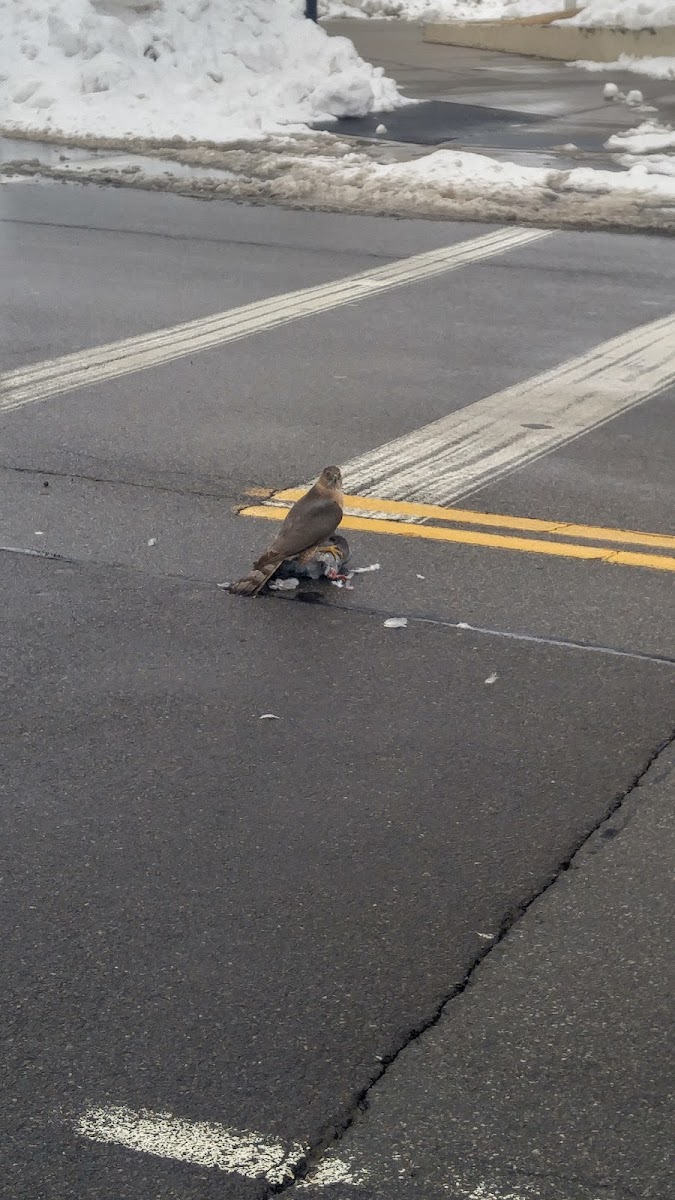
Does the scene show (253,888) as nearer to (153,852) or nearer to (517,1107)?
(153,852)

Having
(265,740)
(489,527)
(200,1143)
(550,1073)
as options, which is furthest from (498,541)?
(200,1143)

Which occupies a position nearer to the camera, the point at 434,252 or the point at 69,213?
the point at 434,252

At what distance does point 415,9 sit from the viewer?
3531cm

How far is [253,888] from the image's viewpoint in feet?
12.8

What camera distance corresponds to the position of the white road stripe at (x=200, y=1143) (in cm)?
299

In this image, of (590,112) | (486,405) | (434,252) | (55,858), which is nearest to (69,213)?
(434,252)

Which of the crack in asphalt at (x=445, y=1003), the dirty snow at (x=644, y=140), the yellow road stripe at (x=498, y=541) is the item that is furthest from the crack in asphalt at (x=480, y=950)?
the dirty snow at (x=644, y=140)

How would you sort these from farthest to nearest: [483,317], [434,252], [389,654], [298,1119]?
[434,252] < [483,317] < [389,654] < [298,1119]

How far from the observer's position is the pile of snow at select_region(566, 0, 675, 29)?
23.4 metres

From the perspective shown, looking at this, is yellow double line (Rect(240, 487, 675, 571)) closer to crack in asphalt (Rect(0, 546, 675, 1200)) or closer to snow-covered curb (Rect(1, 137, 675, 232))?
crack in asphalt (Rect(0, 546, 675, 1200))

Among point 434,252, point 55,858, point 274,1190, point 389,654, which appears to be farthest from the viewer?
point 434,252

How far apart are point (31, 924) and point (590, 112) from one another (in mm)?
16980

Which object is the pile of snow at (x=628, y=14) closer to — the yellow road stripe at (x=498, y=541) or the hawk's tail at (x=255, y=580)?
the yellow road stripe at (x=498, y=541)

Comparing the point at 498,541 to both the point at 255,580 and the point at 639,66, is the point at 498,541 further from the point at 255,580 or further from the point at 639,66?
the point at 639,66
